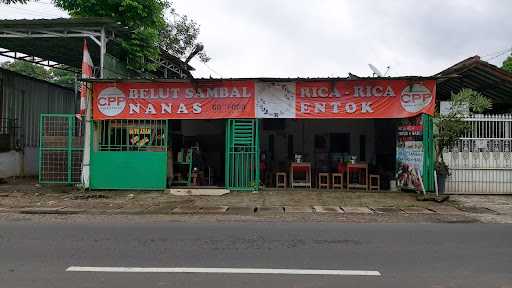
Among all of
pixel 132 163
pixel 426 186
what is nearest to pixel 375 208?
pixel 426 186

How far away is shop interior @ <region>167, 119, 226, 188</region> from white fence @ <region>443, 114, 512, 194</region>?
740 centimetres

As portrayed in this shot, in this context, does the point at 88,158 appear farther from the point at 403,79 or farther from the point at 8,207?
the point at 403,79

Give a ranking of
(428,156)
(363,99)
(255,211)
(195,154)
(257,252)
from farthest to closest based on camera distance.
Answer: (195,154) → (363,99) → (428,156) → (255,211) → (257,252)

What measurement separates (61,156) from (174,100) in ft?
13.3

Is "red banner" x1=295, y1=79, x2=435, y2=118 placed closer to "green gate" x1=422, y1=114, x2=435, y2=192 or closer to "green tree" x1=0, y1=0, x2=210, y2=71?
"green gate" x1=422, y1=114, x2=435, y2=192

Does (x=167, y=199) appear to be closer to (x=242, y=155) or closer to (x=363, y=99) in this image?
(x=242, y=155)

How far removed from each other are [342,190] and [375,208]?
3.47 meters

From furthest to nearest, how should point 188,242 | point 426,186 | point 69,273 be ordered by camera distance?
1. point 426,186
2. point 188,242
3. point 69,273

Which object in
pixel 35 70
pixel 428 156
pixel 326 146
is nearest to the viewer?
pixel 428 156

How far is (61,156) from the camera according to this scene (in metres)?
16.7

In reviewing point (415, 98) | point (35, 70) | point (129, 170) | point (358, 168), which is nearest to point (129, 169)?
point (129, 170)

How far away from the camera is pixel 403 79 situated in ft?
50.8

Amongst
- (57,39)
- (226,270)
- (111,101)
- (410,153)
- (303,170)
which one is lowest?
(226,270)

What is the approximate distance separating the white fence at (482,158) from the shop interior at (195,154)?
7399 mm
